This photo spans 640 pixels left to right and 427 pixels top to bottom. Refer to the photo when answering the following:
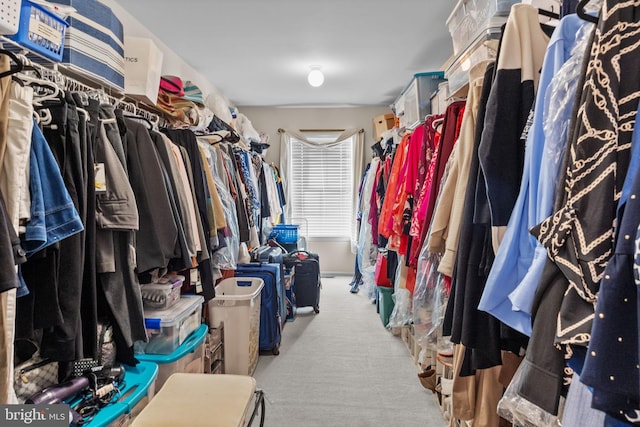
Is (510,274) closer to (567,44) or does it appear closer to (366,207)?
(567,44)

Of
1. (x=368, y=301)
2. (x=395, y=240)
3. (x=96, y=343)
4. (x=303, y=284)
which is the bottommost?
(x=368, y=301)

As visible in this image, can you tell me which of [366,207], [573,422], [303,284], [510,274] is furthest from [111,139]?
[366,207]

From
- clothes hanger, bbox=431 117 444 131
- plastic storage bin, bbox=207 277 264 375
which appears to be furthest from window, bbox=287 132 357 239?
clothes hanger, bbox=431 117 444 131

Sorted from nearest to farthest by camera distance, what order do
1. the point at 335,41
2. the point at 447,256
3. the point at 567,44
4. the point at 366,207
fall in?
the point at 567,44 → the point at 447,256 → the point at 335,41 → the point at 366,207

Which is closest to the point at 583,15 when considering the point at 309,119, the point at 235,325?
the point at 235,325

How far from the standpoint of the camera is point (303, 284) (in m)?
3.70

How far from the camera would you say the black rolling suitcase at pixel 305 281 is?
3.68 meters

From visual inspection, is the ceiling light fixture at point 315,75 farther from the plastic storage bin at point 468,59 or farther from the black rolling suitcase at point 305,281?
the plastic storage bin at point 468,59

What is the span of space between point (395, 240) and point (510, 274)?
5.28 ft

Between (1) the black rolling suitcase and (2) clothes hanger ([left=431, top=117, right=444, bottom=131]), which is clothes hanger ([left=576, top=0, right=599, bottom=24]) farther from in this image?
(1) the black rolling suitcase

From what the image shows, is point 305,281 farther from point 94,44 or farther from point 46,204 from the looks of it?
point 46,204

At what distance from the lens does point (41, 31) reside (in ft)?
3.89

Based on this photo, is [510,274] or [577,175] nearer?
[577,175]

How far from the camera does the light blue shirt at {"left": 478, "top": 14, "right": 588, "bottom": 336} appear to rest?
0.67 metres
